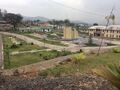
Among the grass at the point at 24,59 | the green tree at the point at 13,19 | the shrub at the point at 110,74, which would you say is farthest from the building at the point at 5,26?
the shrub at the point at 110,74

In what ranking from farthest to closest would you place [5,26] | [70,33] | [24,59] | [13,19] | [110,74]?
[5,26], [13,19], [70,33], [24,59], [110,74]

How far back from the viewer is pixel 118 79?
216 inches

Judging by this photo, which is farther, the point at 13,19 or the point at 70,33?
the point at 13,19

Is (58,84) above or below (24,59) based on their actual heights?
above

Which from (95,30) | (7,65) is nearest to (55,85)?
(7,65)

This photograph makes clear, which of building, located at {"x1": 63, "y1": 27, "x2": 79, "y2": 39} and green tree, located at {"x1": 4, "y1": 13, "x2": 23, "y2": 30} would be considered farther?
green tree, located at {"x1": 4, "y1": 13, "x2": 23, "y2": 30}

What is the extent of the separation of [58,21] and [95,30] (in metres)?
63.9

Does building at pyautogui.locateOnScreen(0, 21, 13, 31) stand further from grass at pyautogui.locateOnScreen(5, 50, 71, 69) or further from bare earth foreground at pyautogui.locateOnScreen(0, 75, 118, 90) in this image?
bare earth foreground at pyautogui.locateOnScreen(0, 75, 118, 90)

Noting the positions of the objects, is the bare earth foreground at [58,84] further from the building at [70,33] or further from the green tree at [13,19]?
the green tree at [13,19]

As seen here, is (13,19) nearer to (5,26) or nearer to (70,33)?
(5,26)

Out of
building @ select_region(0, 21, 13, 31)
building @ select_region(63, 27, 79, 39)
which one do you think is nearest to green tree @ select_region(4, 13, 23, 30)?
building @ select_region(0, 21, 13, 31)

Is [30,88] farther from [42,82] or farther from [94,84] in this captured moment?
[94,84]

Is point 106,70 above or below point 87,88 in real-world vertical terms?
above

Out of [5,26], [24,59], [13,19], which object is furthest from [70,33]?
[5,26]
